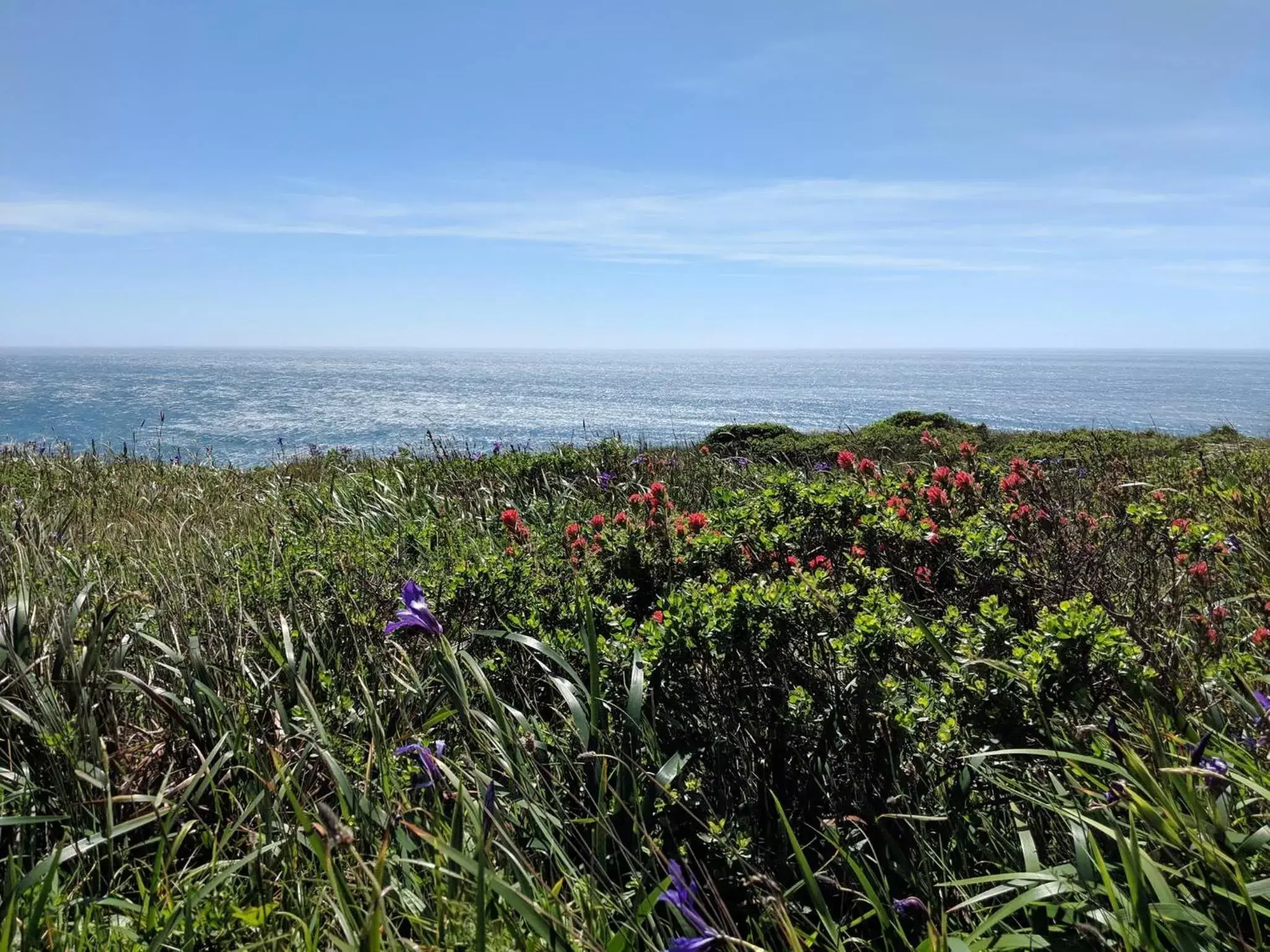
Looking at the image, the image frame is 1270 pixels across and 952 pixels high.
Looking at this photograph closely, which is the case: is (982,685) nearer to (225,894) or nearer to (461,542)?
(225,894)

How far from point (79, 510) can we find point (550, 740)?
21.3 feet

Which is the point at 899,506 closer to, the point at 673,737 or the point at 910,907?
the point at 673,737

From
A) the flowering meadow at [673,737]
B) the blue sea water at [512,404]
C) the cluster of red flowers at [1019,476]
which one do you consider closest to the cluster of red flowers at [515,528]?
the flowering meadow at [673,737]

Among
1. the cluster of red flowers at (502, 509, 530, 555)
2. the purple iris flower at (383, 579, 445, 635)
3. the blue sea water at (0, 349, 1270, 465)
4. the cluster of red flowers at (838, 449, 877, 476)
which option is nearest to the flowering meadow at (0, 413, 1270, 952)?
the purple iris flower at (383, 579, 445, 635)

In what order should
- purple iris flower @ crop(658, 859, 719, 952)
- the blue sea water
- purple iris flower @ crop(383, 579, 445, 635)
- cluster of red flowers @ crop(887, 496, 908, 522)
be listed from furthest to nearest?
the blue sea water, cluster of red flowers @ crop(887, 496, 908, 522), purple iris flower @ crop(383, 579, 445, 635), purple iris flower @ crop(658, 859, 719, 952)

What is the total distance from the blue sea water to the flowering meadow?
5.08 metres

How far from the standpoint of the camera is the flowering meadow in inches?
69.0

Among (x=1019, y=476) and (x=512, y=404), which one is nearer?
(x=1019, y=476)

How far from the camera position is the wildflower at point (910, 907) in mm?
1616

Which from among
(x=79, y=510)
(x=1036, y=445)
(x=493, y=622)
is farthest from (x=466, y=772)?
(x=1036, y=445)

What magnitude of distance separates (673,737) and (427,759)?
3.17 ft

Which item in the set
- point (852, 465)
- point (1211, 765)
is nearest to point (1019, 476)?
point (852, 465)

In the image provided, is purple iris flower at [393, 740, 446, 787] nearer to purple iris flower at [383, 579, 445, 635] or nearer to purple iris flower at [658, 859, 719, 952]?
purple iris flower at [383, 579, 445, 635]

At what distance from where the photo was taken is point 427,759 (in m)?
2.05
